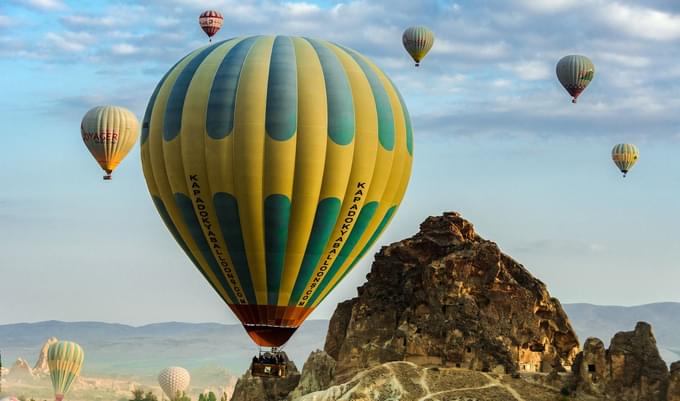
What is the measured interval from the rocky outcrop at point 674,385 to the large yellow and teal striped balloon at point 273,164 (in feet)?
100

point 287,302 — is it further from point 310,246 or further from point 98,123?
point 98,123

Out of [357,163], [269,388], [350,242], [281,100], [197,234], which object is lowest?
[269,388]

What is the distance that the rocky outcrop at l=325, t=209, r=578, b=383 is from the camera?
125438 mm

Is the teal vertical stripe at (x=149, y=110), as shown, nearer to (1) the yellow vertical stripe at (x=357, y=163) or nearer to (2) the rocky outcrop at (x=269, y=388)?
(1) the yellow vertical stripe at (x=357, y=163)

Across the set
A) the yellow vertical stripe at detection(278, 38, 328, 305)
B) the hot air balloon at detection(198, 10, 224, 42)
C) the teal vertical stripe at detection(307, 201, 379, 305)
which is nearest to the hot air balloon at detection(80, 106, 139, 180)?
the hot air balloon at detection(198, 10, 224, 42)

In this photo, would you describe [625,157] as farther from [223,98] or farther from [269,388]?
[223,98]

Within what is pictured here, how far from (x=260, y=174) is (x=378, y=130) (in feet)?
26.0

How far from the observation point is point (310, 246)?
9256cm

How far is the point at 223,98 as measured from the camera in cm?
9038

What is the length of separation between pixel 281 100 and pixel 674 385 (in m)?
41.4

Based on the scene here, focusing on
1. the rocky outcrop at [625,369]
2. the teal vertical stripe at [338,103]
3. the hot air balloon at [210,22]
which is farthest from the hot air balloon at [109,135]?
the rocky outcrop at [625,369]

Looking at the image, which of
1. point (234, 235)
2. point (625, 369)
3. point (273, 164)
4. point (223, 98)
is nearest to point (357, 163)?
point (273, 164)

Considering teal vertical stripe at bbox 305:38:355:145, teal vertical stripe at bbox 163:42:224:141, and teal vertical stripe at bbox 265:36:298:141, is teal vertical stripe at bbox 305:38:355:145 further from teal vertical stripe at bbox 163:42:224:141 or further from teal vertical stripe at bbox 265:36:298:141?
teal vertical stripe at bbox 163:42:224:141

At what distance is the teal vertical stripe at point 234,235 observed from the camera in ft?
300
